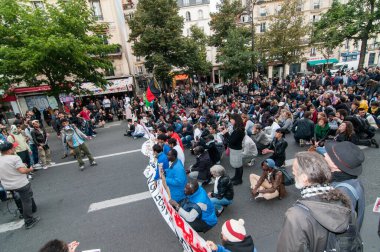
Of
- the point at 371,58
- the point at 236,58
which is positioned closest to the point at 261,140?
the point at 236,58

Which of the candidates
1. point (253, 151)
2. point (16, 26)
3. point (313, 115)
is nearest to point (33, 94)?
point (16, 26)

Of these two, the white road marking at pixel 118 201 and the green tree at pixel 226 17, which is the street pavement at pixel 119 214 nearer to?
the white road marking at pixel 118 201

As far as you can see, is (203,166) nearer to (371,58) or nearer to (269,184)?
(269,184)

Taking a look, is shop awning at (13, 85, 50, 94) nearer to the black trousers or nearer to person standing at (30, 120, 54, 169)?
person standing at (30, 120, 54, 169)

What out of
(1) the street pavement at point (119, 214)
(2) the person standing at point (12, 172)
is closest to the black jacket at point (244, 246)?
(1) the street pavement at point (119, 214)

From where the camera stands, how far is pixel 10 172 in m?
4.14

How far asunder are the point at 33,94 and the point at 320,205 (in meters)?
24.5

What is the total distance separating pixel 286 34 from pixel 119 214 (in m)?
22.3

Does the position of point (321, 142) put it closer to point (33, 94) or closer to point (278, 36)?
point (278, 36)

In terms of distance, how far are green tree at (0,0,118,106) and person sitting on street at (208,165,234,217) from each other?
10.9m

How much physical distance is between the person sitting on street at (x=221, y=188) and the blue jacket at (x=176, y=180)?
0.63 m

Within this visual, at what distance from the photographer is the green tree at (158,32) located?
1962 cm

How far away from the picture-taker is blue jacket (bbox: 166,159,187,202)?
3.89 metres

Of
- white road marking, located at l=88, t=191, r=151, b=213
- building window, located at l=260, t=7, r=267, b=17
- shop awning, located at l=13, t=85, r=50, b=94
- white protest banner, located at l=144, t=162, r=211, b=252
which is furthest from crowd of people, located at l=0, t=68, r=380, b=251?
building window, located at l=260, t=7, r=267, b=17
